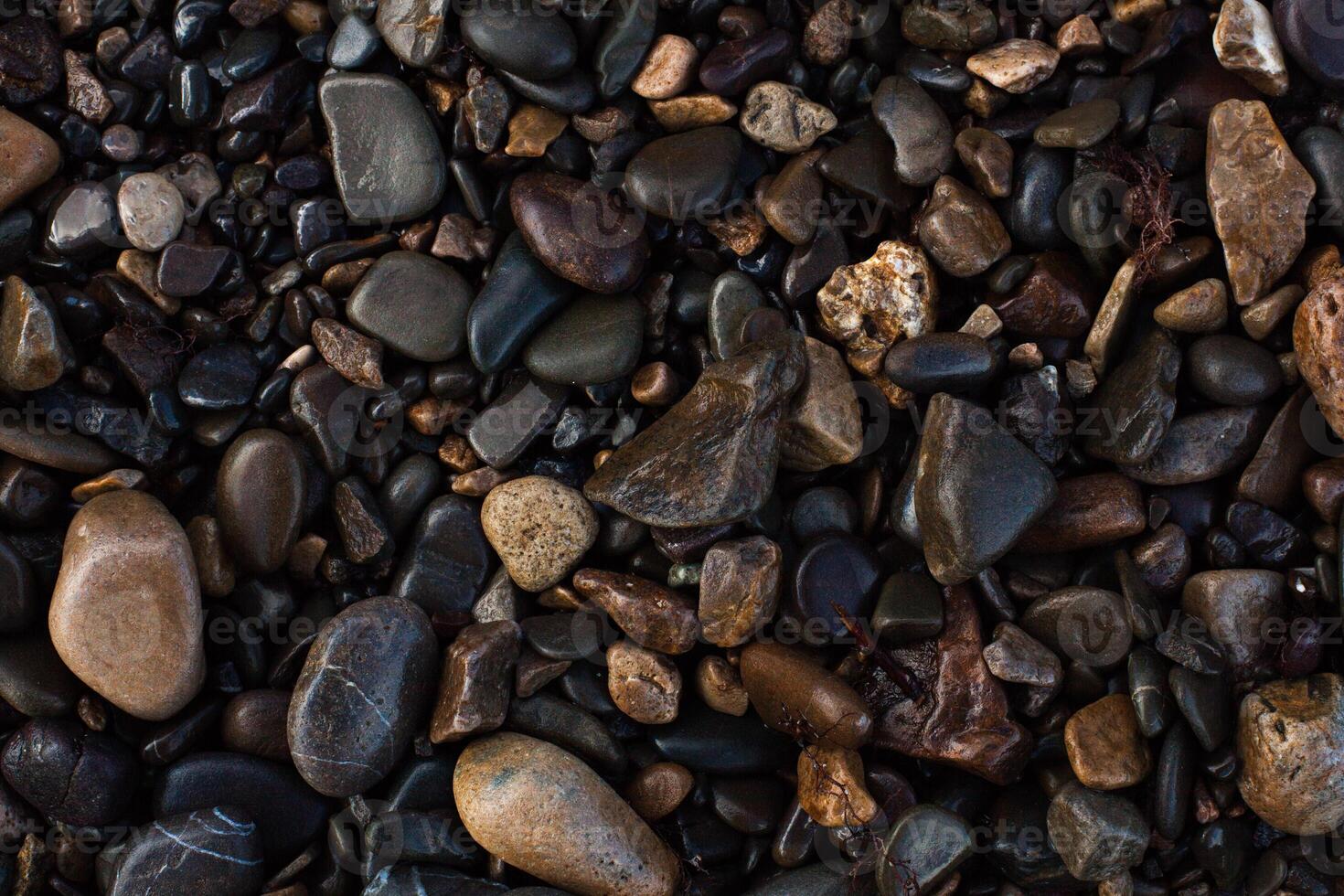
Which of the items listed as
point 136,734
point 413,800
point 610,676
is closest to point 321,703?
point 413,800

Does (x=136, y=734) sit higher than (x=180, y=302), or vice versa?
(x=180, y=302)

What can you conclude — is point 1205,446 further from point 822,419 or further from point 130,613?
point 130,613

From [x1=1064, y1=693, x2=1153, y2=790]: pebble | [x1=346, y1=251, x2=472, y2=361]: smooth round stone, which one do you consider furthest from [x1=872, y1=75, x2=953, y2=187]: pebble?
[x1=1064, y1=693, x2=1153, y2=790]: pebble

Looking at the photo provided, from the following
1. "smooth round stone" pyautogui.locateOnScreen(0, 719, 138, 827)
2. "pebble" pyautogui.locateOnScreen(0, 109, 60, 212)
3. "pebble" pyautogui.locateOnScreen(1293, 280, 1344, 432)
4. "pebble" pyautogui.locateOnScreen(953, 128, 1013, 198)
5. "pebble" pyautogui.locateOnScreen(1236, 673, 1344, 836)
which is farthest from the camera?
"pebble" pyautogui.locateOnScreen(0, 109, 60, 212)

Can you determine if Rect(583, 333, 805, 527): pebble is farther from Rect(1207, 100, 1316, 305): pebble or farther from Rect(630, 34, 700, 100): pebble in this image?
Rect(1207, 100, 1316, 305): pebble

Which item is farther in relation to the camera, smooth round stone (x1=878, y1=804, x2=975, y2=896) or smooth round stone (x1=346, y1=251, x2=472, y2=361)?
smooth round stone (x1=346, y1=251, x2=472, y2=361)

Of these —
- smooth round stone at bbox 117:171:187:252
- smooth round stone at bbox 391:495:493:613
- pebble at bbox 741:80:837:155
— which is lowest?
smooth round stone at bbox 391:495:493:613

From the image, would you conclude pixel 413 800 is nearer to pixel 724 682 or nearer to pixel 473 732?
pixel 473 732

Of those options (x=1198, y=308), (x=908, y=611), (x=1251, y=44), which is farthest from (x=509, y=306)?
(x=1251, y=44)
